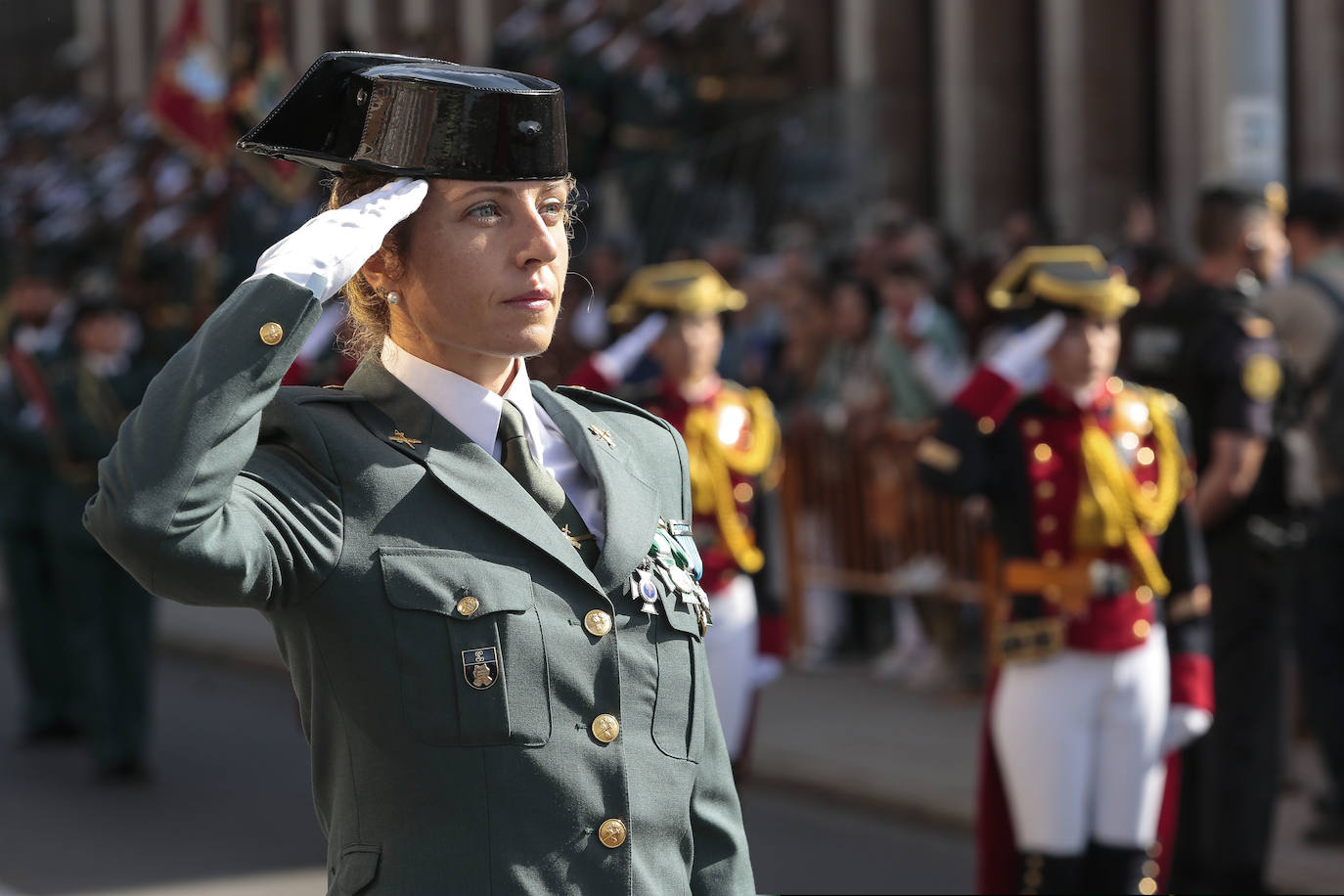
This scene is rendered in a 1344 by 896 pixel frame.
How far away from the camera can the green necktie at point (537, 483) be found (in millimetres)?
2619

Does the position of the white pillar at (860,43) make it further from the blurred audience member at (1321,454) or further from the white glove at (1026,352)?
the white glove at (1026,352)

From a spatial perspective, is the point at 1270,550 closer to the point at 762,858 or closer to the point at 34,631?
the point at 762,858

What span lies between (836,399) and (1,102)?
3923 centimetres

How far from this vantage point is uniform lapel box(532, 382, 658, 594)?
258 cm

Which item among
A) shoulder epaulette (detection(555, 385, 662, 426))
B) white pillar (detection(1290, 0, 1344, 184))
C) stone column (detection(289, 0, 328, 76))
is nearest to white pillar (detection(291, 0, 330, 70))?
stone column (detection(289, 0, 328, 76))

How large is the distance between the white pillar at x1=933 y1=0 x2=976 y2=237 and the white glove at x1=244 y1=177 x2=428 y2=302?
15699 millimetres

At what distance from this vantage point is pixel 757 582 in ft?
22.1

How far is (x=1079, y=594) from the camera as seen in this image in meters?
5.44

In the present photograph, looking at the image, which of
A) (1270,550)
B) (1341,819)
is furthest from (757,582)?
(1341,819)

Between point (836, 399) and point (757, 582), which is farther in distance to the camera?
point (836, 399)

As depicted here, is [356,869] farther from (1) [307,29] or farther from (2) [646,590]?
(1) [307,29]

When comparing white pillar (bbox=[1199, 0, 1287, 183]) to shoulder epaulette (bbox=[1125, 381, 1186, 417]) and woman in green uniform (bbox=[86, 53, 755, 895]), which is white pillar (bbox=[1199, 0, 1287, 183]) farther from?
woman in green uniform (bbox=[86, 53, 755, 895])

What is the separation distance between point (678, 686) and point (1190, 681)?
3.18 metres

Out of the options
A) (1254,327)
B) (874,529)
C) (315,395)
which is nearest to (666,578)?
(315,395)
